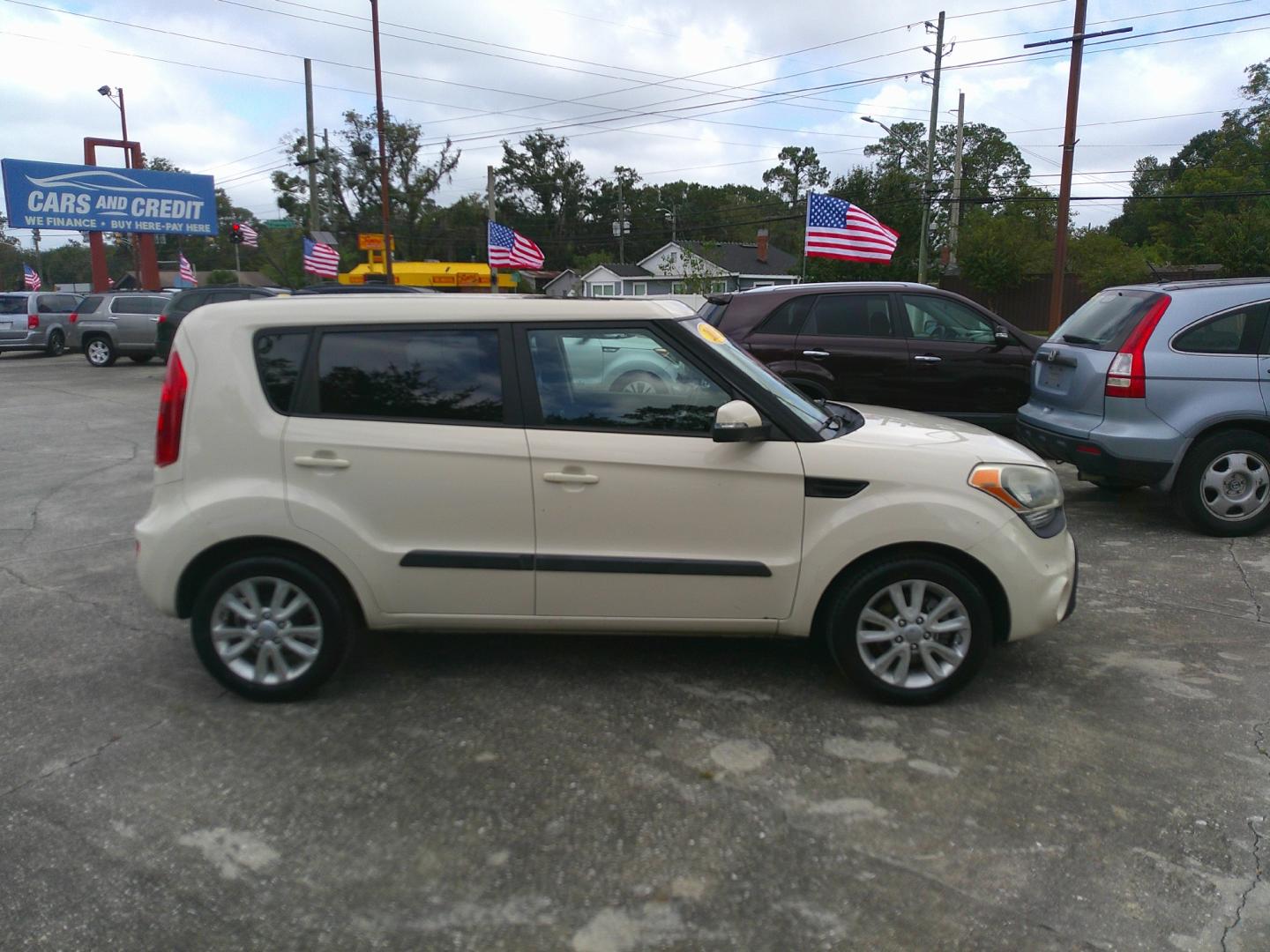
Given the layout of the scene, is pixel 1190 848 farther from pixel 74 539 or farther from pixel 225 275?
pixel 225 275

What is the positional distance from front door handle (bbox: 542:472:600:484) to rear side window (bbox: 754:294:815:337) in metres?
5.26

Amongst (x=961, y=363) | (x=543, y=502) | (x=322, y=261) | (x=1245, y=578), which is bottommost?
(x=1245, y=578)

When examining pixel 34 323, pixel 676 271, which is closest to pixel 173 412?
pixel 34 323

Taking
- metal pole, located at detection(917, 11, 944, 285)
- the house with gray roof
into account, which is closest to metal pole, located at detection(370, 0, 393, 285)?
metal pole, located at detection(917, 11, 944, 285)

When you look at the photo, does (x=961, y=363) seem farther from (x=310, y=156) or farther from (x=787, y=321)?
(x=310, y=156)

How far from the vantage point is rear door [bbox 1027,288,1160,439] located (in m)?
6.66

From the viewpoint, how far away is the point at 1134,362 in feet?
21.2

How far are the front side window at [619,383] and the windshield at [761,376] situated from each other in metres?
0.15

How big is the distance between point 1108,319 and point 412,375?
207 inches

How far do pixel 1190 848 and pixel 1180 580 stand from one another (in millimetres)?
3058

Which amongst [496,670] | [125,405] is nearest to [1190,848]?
[496,670]

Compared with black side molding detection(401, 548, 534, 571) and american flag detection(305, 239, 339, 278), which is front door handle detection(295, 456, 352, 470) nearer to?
black side molding detection(401, 548, 534, 571)

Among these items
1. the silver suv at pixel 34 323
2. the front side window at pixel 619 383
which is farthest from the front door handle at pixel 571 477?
the silver suv at pixel 34 323

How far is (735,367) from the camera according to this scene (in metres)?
4.05
